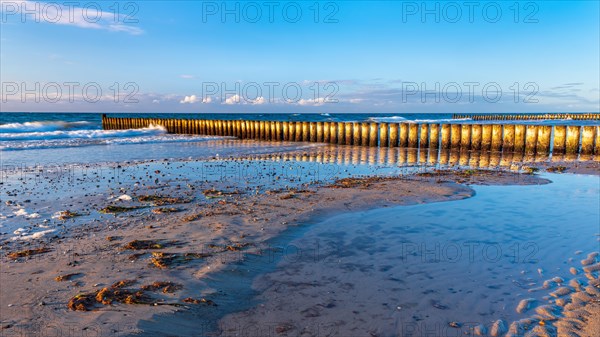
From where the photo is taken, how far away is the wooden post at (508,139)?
59.8 ft

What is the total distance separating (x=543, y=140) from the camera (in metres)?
17.7

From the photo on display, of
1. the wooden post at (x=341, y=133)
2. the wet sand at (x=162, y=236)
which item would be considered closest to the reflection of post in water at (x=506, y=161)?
the wet sand at (x=162, y=236)

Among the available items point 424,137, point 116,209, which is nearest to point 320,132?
point 424,137

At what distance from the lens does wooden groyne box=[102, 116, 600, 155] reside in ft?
56.3

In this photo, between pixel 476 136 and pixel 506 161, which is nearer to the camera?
pixel 506 161

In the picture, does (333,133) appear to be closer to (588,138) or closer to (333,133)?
(333,133)

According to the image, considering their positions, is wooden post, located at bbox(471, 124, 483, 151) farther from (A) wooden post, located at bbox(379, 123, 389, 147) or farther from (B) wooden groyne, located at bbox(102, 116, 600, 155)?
(A) wooden post, located at bbox(379, 123, 389, 147)

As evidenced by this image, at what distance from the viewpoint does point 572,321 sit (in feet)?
11.2

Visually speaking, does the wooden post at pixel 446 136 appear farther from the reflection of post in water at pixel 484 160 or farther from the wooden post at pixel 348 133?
the wooden post at pixel 348 133

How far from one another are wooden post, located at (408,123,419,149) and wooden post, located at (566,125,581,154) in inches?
246

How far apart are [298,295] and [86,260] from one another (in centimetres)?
247

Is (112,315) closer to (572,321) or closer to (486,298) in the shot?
(486,298)

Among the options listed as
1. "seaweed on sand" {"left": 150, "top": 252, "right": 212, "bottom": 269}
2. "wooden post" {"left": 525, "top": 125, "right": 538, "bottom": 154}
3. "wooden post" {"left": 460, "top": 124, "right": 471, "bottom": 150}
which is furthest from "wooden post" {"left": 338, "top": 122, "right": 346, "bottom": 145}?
"seaweed on sand" {"left": 150, "top": 252, "right": 212, "bottom": 269}

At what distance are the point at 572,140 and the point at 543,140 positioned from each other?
3.35ft
